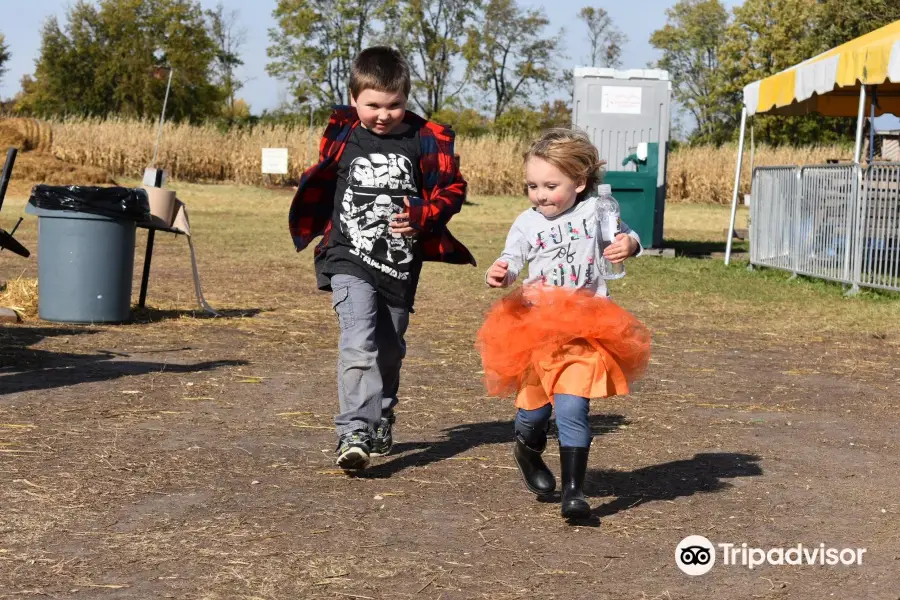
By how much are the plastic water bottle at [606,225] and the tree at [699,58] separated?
233 ft

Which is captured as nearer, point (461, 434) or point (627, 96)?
point (461, 434)

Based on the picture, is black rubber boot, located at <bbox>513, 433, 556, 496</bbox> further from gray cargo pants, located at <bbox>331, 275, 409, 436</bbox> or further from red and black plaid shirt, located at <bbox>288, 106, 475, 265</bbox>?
red and black plaid shirt, located at <bbox>288, 106, 475, 265</bbox>

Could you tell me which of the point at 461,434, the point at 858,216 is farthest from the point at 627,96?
the point at 461,434

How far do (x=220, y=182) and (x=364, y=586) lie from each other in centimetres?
3948

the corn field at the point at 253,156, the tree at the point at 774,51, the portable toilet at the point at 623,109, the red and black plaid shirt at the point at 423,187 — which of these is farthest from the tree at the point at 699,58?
the red and black plaid shirt at the point at 423,187

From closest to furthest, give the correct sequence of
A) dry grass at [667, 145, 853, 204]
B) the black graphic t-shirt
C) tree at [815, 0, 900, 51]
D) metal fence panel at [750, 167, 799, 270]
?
the black graphic t-shirt < metal fence panel at [750, 167, 799, 270] < dry grass at [667, 145, 853, 204] < tree at [815, 0, 900, 51]

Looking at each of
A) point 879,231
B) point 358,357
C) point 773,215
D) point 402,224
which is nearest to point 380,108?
point 402,224

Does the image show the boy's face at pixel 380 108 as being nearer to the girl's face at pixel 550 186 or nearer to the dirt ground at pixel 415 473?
the girl's face at pixel 550 186

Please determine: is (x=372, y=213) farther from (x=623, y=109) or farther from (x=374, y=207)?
(x=623, y=109)

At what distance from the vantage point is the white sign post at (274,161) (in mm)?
40094

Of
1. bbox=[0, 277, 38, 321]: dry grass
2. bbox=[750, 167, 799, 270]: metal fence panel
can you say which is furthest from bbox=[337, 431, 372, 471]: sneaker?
bbox=[750, 167, 799, 270]: metal fence panel

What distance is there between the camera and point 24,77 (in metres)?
100

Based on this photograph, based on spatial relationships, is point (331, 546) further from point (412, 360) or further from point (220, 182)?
point (220, 182)

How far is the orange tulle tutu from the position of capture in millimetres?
4605
